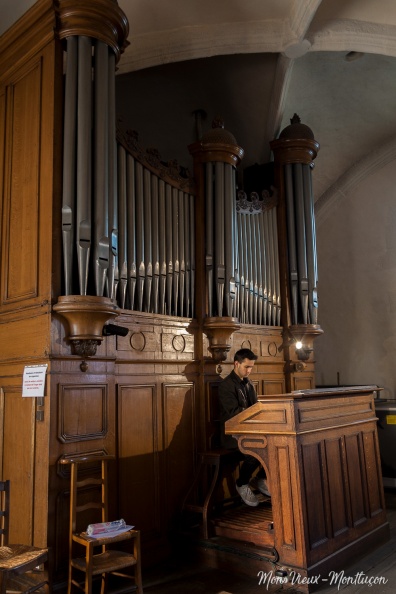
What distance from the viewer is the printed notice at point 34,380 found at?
392cm

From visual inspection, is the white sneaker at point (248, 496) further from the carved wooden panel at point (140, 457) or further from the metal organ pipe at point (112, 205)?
the metal organ pipe at point (112, 205)

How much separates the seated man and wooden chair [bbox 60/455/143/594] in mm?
1194

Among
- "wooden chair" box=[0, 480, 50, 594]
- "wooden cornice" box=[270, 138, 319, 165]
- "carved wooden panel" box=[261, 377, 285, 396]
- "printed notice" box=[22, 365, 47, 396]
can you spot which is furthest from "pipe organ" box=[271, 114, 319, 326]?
"wooden chair" box=[0, 480, 50, 594]

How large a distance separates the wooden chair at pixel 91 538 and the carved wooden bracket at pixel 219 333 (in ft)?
5.86

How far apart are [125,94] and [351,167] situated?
13.2 feet

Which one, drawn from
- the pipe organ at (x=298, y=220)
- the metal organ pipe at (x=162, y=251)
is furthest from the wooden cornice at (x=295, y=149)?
the metal organ pipe at (x=162, y=251)

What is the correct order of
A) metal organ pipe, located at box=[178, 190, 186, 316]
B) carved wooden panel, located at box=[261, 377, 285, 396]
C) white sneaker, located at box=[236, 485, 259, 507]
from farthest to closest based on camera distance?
1. carved wooden panel, located at box=[261, 377, 285, 396]
2. metal organ pipe, located at box=[178, 190, 186, 316]
3. white sneaker, located at box=[236, 485, 259, 507]

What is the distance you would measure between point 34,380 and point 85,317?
60 cm

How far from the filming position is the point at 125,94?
7.04 metres

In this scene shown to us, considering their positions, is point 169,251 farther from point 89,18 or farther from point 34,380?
point 89,18

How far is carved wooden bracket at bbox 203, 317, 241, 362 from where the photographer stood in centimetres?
538

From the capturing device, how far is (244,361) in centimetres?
521

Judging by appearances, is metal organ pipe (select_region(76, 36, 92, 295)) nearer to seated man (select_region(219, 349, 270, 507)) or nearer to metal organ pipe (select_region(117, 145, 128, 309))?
metal organ pipe (select_region(117, 145, 128, 309))

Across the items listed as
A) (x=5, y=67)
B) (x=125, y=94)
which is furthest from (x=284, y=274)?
(x=5, y=67)
